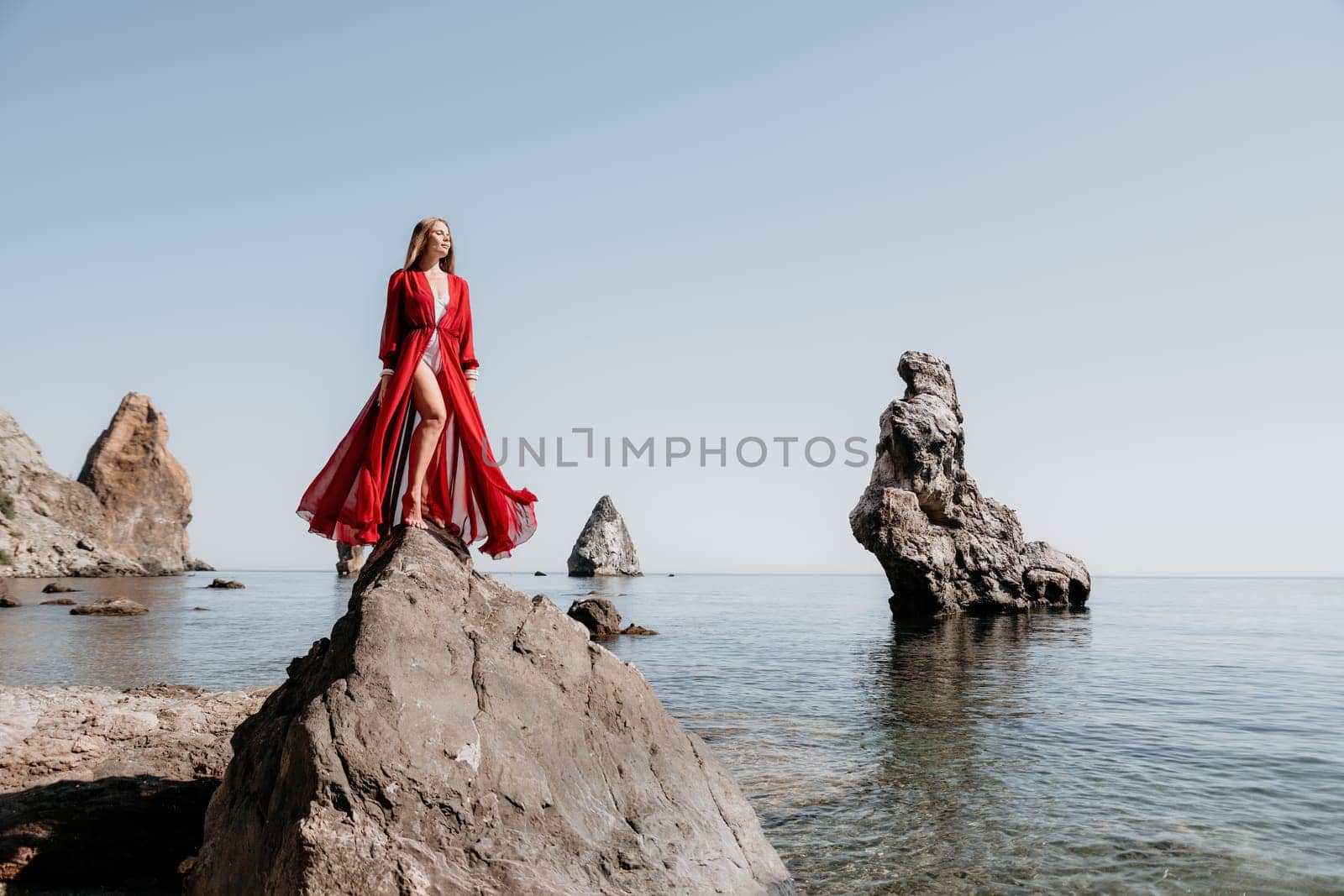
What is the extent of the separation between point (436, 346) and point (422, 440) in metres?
0.72

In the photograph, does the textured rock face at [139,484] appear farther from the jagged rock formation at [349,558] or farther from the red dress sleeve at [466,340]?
the red dress sleeve at [466,340]

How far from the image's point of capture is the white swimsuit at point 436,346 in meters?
6.32

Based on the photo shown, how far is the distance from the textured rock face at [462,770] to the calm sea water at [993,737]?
194 centimetres

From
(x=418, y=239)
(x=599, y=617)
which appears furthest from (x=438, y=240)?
(x=599, y=617)

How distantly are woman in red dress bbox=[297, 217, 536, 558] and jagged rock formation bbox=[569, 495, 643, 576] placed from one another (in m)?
88.9

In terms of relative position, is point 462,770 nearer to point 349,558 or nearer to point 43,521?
point 43,521

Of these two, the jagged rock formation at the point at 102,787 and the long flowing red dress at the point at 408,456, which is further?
the long flowing red dress at the point at 408,456

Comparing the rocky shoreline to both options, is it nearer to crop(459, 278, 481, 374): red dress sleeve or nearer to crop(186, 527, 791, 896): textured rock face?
crop(186, 527, 791, 896): textured rock face

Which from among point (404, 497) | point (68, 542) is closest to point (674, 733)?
point (404, 497)

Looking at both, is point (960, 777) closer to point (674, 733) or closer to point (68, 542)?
point (674, 733)

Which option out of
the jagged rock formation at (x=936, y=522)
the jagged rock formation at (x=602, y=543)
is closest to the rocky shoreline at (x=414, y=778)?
the jagged rock formation at (x=936, y=522)

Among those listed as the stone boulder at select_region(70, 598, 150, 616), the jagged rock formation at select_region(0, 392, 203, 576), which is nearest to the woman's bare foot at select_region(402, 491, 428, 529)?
the stone boulder at select_region(70, 598, 150, 616)

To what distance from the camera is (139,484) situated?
84938mm

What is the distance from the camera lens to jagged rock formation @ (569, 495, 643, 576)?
95562mm
